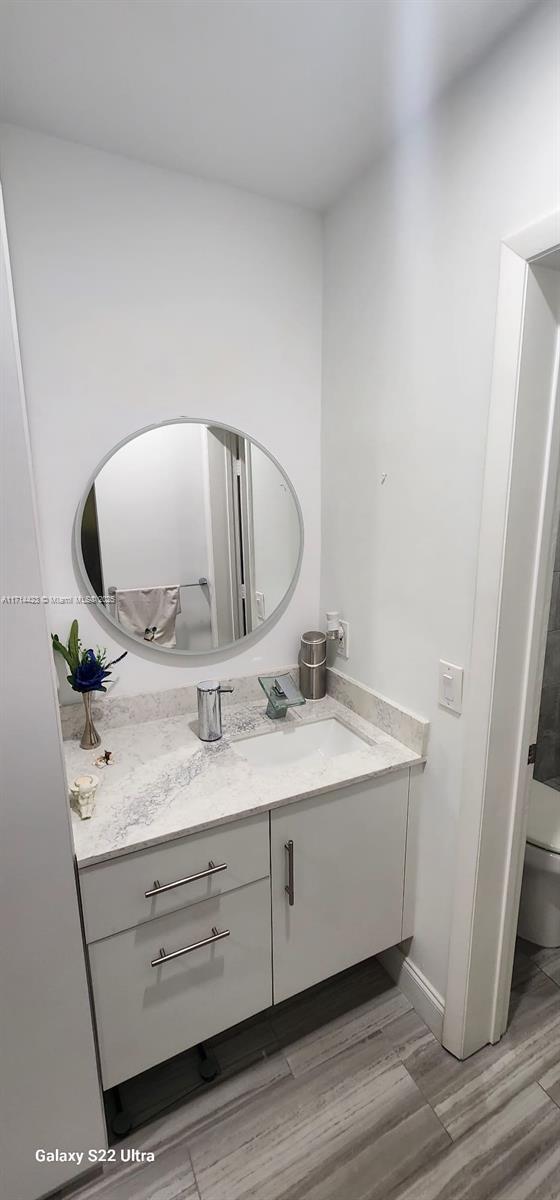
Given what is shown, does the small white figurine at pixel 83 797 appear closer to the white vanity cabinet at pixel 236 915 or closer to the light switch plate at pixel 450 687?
the white vanity cabinet at pixel 236 915

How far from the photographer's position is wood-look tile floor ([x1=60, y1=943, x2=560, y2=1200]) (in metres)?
1.15

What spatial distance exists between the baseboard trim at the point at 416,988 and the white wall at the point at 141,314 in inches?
41.2

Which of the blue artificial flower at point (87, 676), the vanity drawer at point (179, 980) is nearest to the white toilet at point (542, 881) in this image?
the vanity drawer at point (179, 980)

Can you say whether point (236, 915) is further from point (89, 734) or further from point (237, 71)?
point (237, 71)

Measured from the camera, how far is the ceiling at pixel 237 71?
0.94 metres

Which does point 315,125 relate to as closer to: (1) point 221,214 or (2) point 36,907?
(1) point 221,214

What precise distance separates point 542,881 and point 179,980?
126 cm

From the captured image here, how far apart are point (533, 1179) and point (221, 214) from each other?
257 cm

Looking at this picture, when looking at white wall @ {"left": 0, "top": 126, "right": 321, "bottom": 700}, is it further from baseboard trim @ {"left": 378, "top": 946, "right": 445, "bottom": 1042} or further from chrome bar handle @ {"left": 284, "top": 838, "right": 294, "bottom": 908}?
baseboard trim @ {"left": 378, "top": 946, "right": 445, "bottom": 1042}

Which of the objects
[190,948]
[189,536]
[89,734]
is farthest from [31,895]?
[189,536]

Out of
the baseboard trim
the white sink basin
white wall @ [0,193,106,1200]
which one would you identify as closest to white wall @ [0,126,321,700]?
the white sink basin

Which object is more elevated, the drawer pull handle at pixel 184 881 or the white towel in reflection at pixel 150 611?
the white towel in reflection at pixel 150 611

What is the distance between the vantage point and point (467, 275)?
1.13m

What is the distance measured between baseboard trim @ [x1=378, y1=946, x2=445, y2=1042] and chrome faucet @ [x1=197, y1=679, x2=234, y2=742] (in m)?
0.92
